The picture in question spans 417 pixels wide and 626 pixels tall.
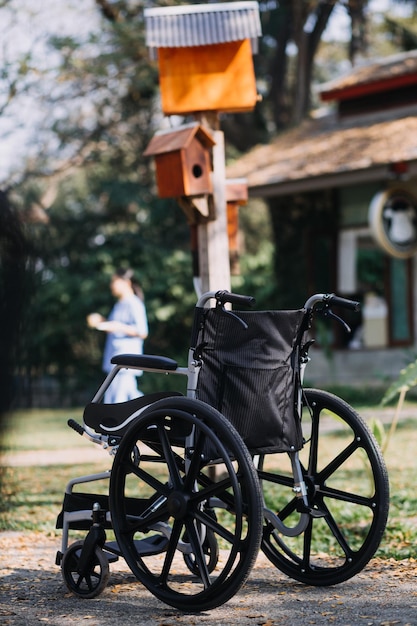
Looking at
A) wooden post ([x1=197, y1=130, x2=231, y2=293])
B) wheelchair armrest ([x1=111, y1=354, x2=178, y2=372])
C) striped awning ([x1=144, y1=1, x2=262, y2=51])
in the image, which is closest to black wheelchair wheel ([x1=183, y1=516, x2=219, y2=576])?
wheelchair armrest ([x1=111, y1=354, x2=178, y2=372])

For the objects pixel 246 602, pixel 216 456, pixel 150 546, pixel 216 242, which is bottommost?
pixel 246 602

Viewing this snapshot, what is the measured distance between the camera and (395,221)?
14.9 meters

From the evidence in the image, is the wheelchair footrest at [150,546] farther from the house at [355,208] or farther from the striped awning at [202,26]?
the house at [355,208]

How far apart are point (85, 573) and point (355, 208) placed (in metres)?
13.3

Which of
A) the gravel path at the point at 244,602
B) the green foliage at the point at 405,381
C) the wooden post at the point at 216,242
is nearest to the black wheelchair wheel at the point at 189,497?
the gravel path at the point at 244,602

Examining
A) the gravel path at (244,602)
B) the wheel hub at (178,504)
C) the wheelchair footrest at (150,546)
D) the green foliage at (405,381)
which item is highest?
the green foliage at (405,381)

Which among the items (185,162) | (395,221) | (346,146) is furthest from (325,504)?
(346,146)

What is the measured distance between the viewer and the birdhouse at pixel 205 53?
709 cm

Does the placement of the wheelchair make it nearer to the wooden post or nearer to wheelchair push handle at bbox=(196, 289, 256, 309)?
wheelchair push handle at bbox=(196, 289, 256, 309)

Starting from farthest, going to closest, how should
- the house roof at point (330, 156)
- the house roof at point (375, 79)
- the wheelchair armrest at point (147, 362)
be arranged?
the house roof at point (375, 79) < the house roof at point (330, 156) < the wheelchair armrest at point (147, 362)

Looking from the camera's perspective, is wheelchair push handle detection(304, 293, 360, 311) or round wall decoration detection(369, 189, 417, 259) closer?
wheelchair push handle detection(304, 293, 360, 311)

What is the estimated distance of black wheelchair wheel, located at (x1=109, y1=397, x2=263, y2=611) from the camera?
3.63m

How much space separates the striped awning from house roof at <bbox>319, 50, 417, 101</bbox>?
1012 centimetres

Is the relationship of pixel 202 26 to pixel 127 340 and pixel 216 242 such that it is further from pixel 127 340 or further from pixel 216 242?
pixel 127 340
